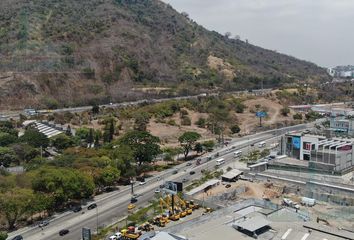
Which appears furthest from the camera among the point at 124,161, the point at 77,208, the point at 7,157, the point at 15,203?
the point at 7,157

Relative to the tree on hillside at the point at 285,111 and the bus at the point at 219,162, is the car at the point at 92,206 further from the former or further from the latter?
the tree on hillside at the point at 285,111

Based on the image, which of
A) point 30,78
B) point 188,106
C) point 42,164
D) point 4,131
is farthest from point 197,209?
point 30,78

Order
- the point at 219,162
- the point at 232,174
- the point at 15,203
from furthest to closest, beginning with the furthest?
the point at 219,162 < the point at 232,174 < the point at 15,203

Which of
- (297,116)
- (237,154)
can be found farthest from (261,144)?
(297,116)

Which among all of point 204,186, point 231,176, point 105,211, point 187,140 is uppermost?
point 187,140

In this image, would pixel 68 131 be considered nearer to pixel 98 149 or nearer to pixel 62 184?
pixel 98 149

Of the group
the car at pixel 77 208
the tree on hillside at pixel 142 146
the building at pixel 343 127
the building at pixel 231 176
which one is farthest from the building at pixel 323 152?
the car at pixel 77 208

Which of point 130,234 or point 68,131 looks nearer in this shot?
point 130,234
